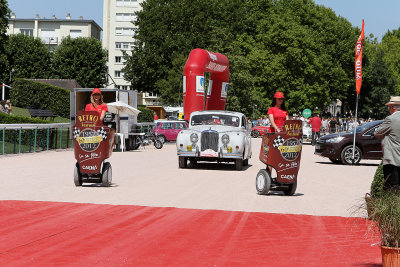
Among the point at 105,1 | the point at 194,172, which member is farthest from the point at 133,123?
the point at 105,1

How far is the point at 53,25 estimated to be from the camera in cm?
13350

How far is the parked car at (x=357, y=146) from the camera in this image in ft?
77.6

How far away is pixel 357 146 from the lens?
2383 centimetres

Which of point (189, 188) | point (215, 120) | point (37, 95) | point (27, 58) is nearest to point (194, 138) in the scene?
point (215, 120)

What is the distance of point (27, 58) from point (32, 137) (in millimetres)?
63629

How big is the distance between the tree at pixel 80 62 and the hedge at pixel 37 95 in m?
32.4

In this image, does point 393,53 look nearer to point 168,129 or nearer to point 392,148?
point 168,129

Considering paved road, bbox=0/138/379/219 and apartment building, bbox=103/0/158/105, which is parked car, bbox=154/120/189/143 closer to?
paved road, bbox=0/138/379/219

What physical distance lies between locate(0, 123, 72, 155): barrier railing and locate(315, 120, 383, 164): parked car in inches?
442

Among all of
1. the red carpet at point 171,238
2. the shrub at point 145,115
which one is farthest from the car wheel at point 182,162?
the shrub at point 145,115

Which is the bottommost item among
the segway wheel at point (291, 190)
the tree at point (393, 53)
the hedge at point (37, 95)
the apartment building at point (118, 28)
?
the segway wheel at point (291, 190)

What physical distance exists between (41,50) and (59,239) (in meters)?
84.6

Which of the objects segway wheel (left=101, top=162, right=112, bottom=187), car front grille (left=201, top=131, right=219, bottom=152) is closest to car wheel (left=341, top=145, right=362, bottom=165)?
car front grille (left=201, top=131, right=219, bottom=152)

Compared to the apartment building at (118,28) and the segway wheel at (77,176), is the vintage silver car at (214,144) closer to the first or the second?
the segway wheel at (77,176)
